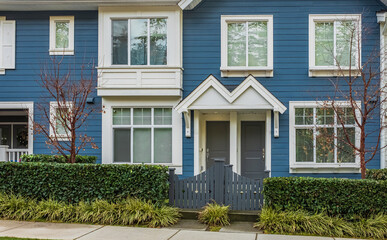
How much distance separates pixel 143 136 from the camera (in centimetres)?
1238

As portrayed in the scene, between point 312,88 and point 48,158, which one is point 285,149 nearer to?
point 312,88

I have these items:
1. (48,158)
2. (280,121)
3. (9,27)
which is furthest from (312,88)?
(9,27)

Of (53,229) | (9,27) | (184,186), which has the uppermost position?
(9,27)

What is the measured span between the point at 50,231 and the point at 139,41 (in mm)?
6607

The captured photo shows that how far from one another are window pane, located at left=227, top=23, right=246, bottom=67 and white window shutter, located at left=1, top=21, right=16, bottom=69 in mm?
6897

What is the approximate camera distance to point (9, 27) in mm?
12781

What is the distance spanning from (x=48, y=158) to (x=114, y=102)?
2.63m

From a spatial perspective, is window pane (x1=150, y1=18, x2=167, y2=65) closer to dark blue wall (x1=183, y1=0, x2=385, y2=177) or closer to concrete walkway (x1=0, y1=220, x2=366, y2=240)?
dark blue wall (x1=183, y1=0, x2=385, y2=177)

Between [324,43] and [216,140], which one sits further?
[216,140]

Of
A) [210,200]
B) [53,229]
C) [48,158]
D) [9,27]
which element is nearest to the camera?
[53,229]

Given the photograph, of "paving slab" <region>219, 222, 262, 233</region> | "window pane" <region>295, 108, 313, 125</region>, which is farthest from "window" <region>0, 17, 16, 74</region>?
"window pane" <region>295, 108, 313, 125</region>

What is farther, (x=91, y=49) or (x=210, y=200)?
(x=91, y=49)

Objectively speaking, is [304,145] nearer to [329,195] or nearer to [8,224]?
[329,195]

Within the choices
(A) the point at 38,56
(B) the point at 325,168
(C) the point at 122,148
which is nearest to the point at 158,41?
(C) the point at 122,148
